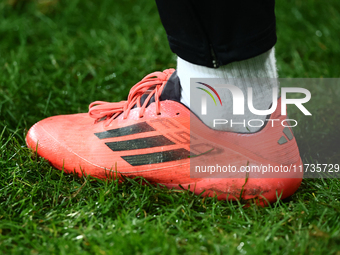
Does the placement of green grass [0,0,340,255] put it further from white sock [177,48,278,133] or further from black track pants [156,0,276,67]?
black track pants [156,0,276,67]

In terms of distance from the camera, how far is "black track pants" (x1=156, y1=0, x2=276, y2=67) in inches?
37.7

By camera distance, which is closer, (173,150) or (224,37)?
(224,37)

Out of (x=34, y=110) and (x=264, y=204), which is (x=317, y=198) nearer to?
(x=264, y=204)

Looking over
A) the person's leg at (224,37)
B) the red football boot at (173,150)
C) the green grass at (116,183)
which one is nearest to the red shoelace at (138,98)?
the red football boot at (173,150)

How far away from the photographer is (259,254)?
892mm

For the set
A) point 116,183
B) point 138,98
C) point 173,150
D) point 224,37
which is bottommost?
point 116,183

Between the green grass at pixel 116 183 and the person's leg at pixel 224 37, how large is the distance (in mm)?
396

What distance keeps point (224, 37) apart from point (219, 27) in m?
0.03

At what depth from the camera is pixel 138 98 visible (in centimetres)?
125

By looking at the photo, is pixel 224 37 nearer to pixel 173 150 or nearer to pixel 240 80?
pixel 240 80

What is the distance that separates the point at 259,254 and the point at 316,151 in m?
0.69

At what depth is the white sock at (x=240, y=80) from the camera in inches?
42.9

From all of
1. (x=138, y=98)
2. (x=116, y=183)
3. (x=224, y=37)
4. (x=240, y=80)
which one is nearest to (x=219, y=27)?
(x=224, y=37)

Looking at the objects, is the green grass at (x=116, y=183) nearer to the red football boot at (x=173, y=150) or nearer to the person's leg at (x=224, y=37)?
the red football boot at (x=173, y=150)
